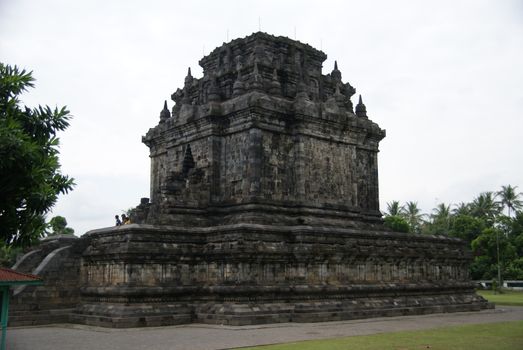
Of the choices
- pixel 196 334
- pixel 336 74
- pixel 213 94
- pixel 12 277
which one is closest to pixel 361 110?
pixel 336 74

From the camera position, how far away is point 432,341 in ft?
53.0

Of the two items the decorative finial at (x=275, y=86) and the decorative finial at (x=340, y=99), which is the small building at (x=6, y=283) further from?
the decorative finial at (x=340, y=99)

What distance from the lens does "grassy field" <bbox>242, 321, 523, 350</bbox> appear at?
14922 millimetres

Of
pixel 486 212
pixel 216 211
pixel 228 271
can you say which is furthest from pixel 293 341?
pixel 486 212

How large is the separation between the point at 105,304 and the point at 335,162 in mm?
11348

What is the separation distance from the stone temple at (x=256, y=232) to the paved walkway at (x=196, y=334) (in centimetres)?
101

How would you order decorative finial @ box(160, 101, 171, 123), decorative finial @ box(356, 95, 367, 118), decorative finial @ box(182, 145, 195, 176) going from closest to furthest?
1. decorative finial @ box(182, 145, 195, 176)
2. decorative finial @ box(356, 95, 367, 118)
3. decorative finial @ box(160, 101, 171, 123)

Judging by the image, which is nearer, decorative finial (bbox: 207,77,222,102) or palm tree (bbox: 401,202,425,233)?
decorative finial (bbox: 207,77,222,102)

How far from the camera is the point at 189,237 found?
913 inches

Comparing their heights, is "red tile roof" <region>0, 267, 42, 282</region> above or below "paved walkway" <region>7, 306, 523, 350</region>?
above

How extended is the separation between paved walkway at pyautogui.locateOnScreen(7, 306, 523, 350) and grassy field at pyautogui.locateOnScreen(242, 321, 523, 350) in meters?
1.06

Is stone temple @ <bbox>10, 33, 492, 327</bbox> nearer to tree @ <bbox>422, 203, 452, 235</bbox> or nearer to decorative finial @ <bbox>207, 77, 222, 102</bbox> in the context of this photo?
decorative finial @ <bbox>207, 77, 222, 102</bbox>

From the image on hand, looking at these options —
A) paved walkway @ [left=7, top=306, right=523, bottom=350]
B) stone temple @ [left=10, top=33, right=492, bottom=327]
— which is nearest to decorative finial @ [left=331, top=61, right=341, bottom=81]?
stone temple @ [left=10, top=33, right=492, bottom=327]

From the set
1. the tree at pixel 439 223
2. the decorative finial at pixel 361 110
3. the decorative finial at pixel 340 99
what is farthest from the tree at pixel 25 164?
the tree at pixel 439 223
